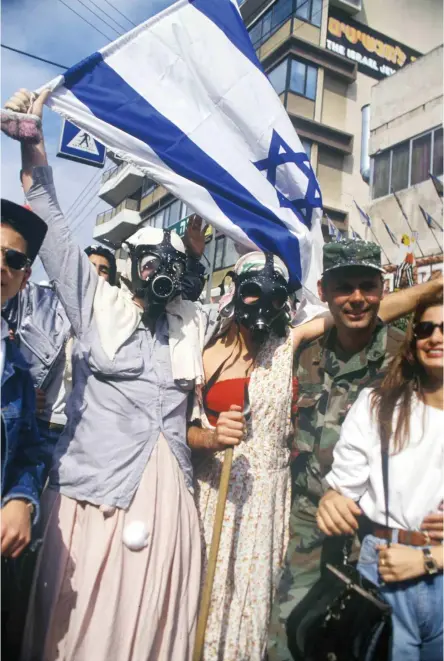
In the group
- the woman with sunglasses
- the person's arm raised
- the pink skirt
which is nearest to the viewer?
the woman with sunglasses

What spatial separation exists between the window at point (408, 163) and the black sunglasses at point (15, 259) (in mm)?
11447

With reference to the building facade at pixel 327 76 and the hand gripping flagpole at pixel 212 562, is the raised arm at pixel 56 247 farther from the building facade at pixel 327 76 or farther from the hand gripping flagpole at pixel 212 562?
the building facade at pixel 327 76

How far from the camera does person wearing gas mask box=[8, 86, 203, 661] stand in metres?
1.95

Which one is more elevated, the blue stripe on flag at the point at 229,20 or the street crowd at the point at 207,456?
the blue stripe on flag at the point at 229,20

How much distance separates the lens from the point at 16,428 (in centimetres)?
184

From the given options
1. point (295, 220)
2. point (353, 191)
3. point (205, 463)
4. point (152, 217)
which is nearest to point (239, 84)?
point (295, 220)

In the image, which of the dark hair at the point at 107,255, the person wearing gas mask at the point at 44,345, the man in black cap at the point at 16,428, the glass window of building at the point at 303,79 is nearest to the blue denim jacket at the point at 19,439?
the man in black cap at the point at 16,428

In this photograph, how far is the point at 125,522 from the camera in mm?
2070

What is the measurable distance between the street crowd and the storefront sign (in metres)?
19.6

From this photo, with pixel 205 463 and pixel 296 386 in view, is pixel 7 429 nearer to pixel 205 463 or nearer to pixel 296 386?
pixel 205 463

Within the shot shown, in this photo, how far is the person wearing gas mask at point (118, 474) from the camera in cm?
195

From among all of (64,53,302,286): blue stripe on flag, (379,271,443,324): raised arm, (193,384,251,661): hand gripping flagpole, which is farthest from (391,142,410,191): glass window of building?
(193,384,251,661): hand gripping flagpole

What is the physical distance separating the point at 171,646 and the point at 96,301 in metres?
1.42

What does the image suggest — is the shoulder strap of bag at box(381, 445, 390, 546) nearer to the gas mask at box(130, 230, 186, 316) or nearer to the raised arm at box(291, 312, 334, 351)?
the raised arm at box(291, 312, 334, 351)
